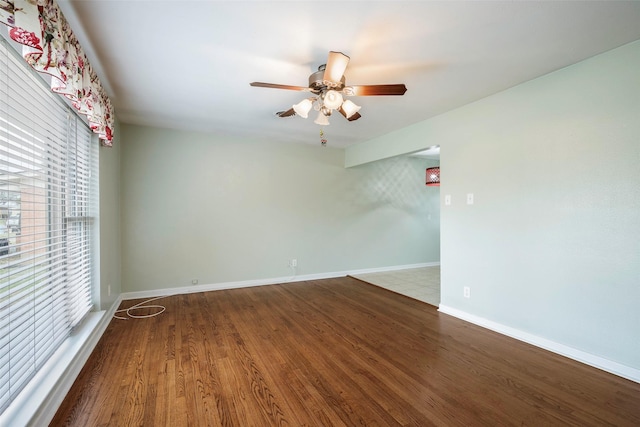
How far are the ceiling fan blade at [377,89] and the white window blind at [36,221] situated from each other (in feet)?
6.57

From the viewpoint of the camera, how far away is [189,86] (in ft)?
8.63

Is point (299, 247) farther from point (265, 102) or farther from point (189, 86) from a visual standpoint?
point (189, 86)

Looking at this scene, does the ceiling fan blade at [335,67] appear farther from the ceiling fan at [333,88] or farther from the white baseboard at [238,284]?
the white baseboard at [238,284]

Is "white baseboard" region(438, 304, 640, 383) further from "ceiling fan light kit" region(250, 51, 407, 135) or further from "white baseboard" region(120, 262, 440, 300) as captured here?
"ceiling fan light kit" region(250, 51, 407, 135)

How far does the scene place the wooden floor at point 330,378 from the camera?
166 centimetres

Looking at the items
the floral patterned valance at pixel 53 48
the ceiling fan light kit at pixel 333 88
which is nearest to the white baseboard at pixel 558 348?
the ceiling fan light kit at pixel 333 88

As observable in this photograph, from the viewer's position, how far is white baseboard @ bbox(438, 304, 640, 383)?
6.70 feet

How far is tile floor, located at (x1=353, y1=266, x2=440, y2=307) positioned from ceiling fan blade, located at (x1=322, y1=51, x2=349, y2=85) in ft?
10.1

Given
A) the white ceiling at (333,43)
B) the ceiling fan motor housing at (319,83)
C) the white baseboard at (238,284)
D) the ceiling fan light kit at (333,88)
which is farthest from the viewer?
the white baseboard at (238,284)

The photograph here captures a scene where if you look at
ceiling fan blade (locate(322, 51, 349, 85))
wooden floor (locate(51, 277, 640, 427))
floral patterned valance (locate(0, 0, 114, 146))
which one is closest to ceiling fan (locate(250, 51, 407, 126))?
ceiling fan blade (locate(322, 51, 349, 85))

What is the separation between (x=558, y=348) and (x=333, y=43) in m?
3.12

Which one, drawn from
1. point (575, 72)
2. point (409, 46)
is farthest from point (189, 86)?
point (575, 72)

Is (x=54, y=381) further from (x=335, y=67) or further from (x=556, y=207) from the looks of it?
(x=556, y=207)

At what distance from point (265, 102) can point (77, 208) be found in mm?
2040
